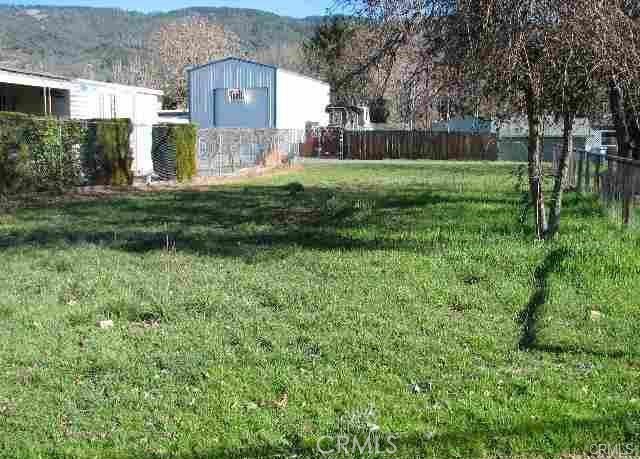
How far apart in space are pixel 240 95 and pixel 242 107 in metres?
0.64

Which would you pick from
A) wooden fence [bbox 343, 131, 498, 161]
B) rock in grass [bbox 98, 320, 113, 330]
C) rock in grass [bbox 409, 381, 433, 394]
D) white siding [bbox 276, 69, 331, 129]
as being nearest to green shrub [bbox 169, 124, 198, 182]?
rock in grass [bbox 98, 320, 113, 330]

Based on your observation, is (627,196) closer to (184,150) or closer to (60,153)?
(60,153)

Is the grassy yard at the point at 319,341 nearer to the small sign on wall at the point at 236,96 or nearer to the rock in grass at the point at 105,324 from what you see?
the rock in grass at the point at 105,324

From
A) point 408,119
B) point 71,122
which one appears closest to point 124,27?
point 71,122

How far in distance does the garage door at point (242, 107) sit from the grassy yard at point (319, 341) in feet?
88.9

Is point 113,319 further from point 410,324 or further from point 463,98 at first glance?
point 463,98

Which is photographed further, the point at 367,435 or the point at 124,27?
the point at 124,27

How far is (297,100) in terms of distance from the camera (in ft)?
126

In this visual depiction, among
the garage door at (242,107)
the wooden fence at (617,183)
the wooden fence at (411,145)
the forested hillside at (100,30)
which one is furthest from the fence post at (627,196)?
the forested hillside at (100,30)

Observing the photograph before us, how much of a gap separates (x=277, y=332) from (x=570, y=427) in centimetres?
230

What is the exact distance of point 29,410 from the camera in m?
3.90

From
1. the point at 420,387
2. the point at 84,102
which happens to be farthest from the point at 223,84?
the point at 420,387

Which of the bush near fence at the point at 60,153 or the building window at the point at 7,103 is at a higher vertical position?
the building window at the point at 7,103

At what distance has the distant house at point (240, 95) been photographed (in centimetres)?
3566
